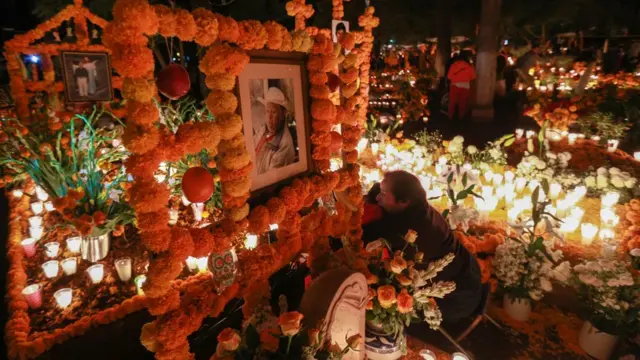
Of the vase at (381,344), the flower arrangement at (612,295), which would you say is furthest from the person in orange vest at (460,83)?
the vase at (381,344)

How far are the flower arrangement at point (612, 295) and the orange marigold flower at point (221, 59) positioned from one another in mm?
2489

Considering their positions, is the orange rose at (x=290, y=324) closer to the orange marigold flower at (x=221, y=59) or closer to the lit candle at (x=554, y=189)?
the orange marigold flower at (x=221, y=59)

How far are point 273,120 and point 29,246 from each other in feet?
11.0

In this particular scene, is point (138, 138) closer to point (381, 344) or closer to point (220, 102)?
point (220, 102)

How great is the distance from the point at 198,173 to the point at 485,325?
8.04ft

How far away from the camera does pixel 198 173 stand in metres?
1.77

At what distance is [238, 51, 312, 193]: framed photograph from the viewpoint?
199 centimetres

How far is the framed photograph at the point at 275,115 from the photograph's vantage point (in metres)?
1.99

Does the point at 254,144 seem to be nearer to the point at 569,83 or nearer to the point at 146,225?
the point at 146,225

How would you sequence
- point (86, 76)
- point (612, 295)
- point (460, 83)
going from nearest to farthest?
1. point (612, 295)
2. point (86, 76)
3. point (460, 83)

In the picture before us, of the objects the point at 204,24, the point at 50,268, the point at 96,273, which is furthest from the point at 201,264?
the point at 204,24

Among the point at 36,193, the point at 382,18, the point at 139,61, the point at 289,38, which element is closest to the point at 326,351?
the point at 139,61

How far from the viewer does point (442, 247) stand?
2.68 meters

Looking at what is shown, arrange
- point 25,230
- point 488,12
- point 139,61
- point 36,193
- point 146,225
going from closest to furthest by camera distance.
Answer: point 139,61 → point 146,225 → point 25,230 → point 36,193 → point 488,12
